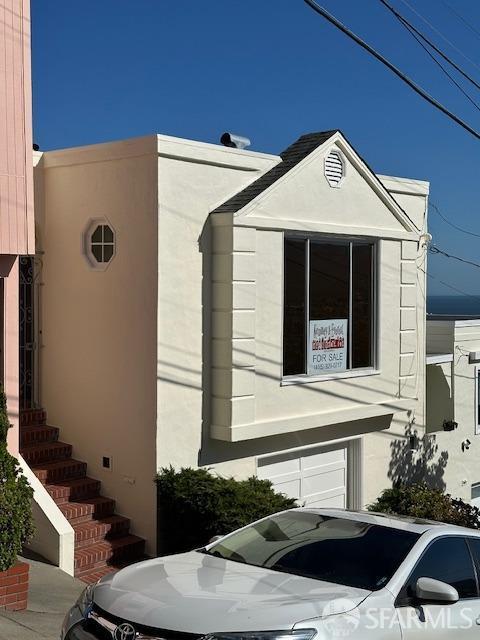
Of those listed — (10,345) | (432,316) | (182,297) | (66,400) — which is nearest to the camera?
(10,345)

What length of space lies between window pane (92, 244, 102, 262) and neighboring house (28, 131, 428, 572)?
6 cm

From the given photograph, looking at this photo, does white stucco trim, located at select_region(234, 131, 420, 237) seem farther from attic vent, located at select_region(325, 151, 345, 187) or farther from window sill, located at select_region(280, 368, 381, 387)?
window sill, located at select_region(280, 368, 381, 387)

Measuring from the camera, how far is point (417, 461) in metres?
15.4

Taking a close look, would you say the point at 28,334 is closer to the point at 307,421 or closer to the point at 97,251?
the point at 97,251

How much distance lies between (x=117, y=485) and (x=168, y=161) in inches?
168

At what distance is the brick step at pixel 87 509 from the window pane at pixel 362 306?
4479mm

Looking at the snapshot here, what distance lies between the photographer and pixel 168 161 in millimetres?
10938

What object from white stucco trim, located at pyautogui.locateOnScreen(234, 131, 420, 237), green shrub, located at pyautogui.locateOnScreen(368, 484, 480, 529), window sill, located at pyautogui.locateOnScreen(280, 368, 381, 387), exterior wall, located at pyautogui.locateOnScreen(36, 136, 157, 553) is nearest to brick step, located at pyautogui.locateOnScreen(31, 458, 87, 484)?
exterior wall, located at pyautogui.locateOnScreen(36, 136, 157, 553)

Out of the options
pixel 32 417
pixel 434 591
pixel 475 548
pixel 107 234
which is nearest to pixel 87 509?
pixel 32 417

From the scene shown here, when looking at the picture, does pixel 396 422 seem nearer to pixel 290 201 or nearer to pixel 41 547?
pixel 290 201

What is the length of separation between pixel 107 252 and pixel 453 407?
7665mm

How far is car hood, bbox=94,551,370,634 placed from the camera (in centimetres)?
481

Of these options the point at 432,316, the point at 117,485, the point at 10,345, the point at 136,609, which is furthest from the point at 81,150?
the point at 432,316

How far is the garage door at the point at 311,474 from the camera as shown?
12695 millimetres
